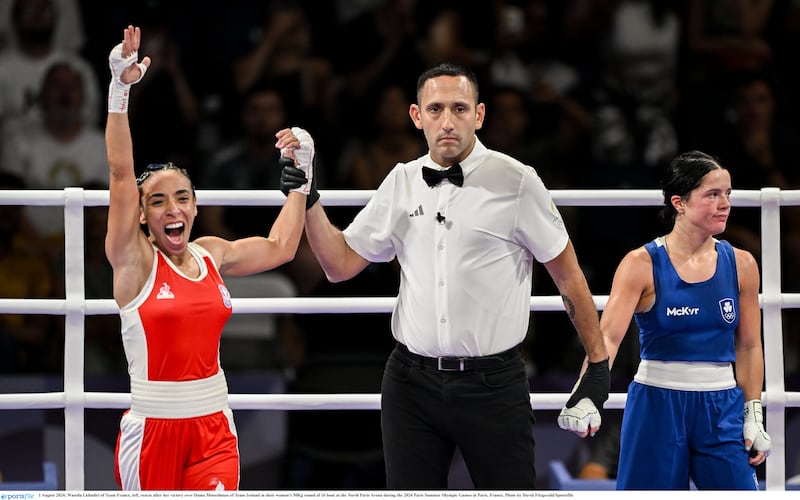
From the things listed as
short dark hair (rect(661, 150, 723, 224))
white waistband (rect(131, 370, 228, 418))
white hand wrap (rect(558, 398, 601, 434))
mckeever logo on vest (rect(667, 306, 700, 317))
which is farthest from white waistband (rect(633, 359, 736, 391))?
white waistband (rect(131, 370, 228, 418))

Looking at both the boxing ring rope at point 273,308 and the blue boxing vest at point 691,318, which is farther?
the boxing ring rope at point 273,308

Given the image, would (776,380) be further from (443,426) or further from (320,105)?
(320,105)

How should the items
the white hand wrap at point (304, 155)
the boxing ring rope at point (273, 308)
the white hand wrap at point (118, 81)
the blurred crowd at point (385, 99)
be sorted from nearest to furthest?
the white hand wrap at point (118, 81), the white hand wrap at point (304, 155), the boxing ring rope at point (273, 308), the blurred crowd at point (385, 99)

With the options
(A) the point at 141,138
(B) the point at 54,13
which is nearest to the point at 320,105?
(A) the point at 141,138

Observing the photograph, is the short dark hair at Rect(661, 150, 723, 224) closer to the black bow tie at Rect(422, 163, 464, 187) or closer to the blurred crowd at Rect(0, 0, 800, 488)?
the black bow tie at Rect(422, 163, 464, 187)

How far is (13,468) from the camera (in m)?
4.64

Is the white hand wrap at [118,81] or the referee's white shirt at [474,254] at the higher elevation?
the white hand wrap at [118,81]

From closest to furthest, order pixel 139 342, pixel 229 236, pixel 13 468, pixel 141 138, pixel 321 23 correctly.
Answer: pixel 139 342, pixel 13 468, pixel 229 236, pixel 141 138, pixel 321 23

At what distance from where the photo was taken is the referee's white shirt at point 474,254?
318cm

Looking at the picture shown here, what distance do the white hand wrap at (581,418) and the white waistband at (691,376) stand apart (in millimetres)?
333

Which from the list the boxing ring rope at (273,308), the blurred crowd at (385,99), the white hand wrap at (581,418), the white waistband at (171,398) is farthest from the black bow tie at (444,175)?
the blurred crowd at (385,99)

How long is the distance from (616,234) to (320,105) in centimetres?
173

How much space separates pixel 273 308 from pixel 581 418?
1104 millimetres

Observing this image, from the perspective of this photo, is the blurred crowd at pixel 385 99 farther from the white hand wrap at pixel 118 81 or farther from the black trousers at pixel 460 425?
the white hand wrap at pixel 118 81
